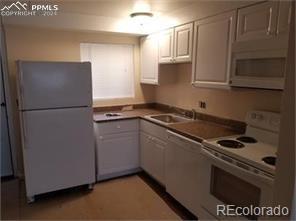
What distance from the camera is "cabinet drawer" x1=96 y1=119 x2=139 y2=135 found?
9.77 feet

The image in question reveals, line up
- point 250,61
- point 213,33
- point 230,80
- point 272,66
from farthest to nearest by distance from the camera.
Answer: point 213,33 → point 230,80 → point 250,61 → point 272,66

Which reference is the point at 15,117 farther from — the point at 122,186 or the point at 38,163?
the point at 122,186

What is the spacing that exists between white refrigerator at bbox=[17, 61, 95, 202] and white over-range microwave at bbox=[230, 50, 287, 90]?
5.45 ft

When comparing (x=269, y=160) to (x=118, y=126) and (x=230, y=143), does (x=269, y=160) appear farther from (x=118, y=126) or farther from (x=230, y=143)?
(x=118, y=126)

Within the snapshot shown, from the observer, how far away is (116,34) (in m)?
3.37

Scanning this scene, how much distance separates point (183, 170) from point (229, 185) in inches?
24.4

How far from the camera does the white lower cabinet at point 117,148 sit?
301 cm

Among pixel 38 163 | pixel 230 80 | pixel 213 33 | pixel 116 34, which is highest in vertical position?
pixel 116 34

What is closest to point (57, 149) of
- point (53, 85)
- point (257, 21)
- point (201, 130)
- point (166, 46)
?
point (53, 85)

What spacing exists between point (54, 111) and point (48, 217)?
45.1 inches

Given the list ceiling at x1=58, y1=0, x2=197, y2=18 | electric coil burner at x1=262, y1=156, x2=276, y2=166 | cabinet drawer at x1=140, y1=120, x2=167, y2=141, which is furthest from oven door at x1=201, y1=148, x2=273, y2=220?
ceiling at x1=58, y1=0, x2=197, y2=18

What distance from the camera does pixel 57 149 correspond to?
8.57 ft

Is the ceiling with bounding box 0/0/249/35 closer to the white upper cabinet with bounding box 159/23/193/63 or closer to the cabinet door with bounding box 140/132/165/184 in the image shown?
the white upper cabinet with bounding box 159/23/193/63

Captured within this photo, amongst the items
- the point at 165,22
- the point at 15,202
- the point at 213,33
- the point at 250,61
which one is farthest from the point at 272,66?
the point at 15,202
